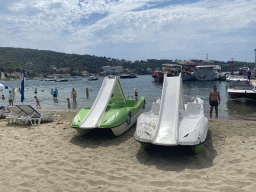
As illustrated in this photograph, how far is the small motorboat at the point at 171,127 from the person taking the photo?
5504 mm

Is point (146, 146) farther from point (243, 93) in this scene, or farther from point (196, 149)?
point (243, 93)

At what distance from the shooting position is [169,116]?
6.40 metres

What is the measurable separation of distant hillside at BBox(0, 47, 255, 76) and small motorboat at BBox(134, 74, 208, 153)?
144 meters

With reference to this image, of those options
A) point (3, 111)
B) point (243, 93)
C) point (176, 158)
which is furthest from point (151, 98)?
point (176, 158)

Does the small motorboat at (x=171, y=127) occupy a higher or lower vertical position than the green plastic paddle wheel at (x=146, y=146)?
higher

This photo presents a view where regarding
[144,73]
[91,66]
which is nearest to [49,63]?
[91,66]

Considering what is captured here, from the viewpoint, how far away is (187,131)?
5.78m

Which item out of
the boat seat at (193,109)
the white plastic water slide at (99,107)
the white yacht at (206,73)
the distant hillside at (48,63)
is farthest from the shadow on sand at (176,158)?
the distant hillside at (48,63)

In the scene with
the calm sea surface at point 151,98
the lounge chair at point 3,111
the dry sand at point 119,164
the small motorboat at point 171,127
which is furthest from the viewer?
the calm sea surface at point 151,98

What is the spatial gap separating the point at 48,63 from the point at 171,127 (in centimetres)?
16686

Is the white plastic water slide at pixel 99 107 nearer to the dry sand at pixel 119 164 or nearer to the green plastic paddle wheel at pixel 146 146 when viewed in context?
the dry sand at pixel 119 164

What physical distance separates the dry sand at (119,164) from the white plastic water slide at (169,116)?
25.8 inches

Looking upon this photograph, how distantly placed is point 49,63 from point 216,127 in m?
165

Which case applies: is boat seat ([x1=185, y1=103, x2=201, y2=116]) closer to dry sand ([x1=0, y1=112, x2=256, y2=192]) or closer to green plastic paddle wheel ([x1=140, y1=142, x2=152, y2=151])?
dry sand ([x1=0, y1=112, x2=256, y2=192])
